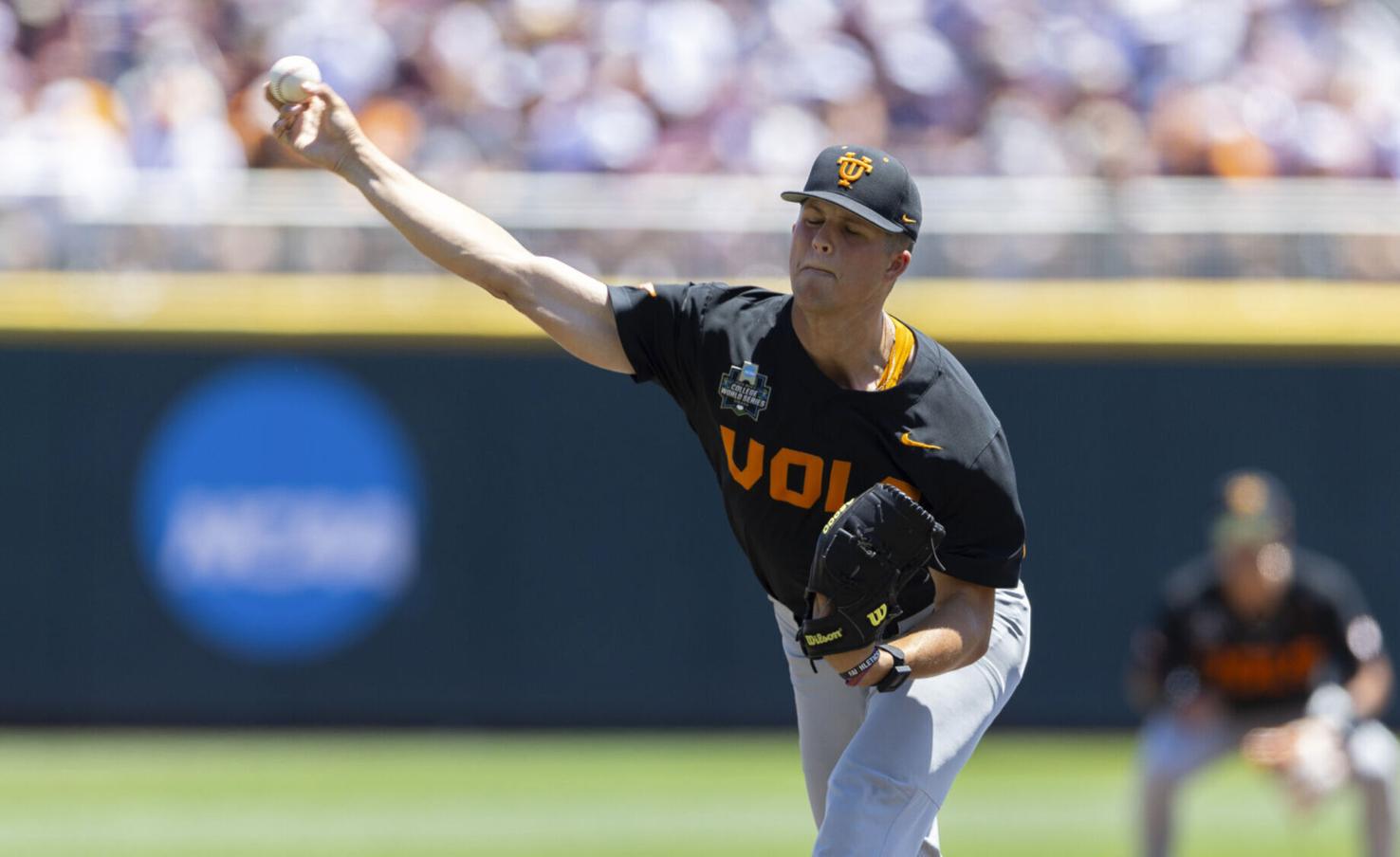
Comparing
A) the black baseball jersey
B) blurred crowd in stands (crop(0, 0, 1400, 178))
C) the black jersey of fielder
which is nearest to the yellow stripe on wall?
blurred crowd in stands (crop(0, 0, 1400, 178))

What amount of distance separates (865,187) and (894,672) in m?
1.16

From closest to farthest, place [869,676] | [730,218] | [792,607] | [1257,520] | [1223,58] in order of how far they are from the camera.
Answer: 1. [869,676]
2. [792,607]
3. [1257,520]
4. [730,218]
5. [1223,58]

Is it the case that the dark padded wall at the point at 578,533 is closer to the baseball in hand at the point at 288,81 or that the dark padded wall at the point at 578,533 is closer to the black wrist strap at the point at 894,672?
the baseball in hand at the point at 288,81

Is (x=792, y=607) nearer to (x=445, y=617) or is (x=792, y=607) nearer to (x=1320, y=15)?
(x=445, y=617)

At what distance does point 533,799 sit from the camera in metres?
11.4

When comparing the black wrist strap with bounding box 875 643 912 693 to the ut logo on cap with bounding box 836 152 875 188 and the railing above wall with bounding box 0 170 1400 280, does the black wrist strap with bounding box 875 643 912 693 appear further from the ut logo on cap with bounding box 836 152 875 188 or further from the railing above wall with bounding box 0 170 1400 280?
the railing above wall with bounding box 0 170 1400 280

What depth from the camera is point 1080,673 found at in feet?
45.7

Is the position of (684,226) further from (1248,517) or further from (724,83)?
(1248,517)

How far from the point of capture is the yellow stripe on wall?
13.3 m

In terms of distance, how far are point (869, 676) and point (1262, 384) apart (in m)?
9.70

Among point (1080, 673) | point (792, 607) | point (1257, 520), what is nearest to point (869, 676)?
point (792, 607)

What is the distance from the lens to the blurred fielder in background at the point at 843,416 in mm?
4934

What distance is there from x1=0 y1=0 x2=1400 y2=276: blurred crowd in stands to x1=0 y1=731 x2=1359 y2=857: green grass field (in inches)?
150

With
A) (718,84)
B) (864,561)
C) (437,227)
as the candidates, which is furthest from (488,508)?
(864,561)
